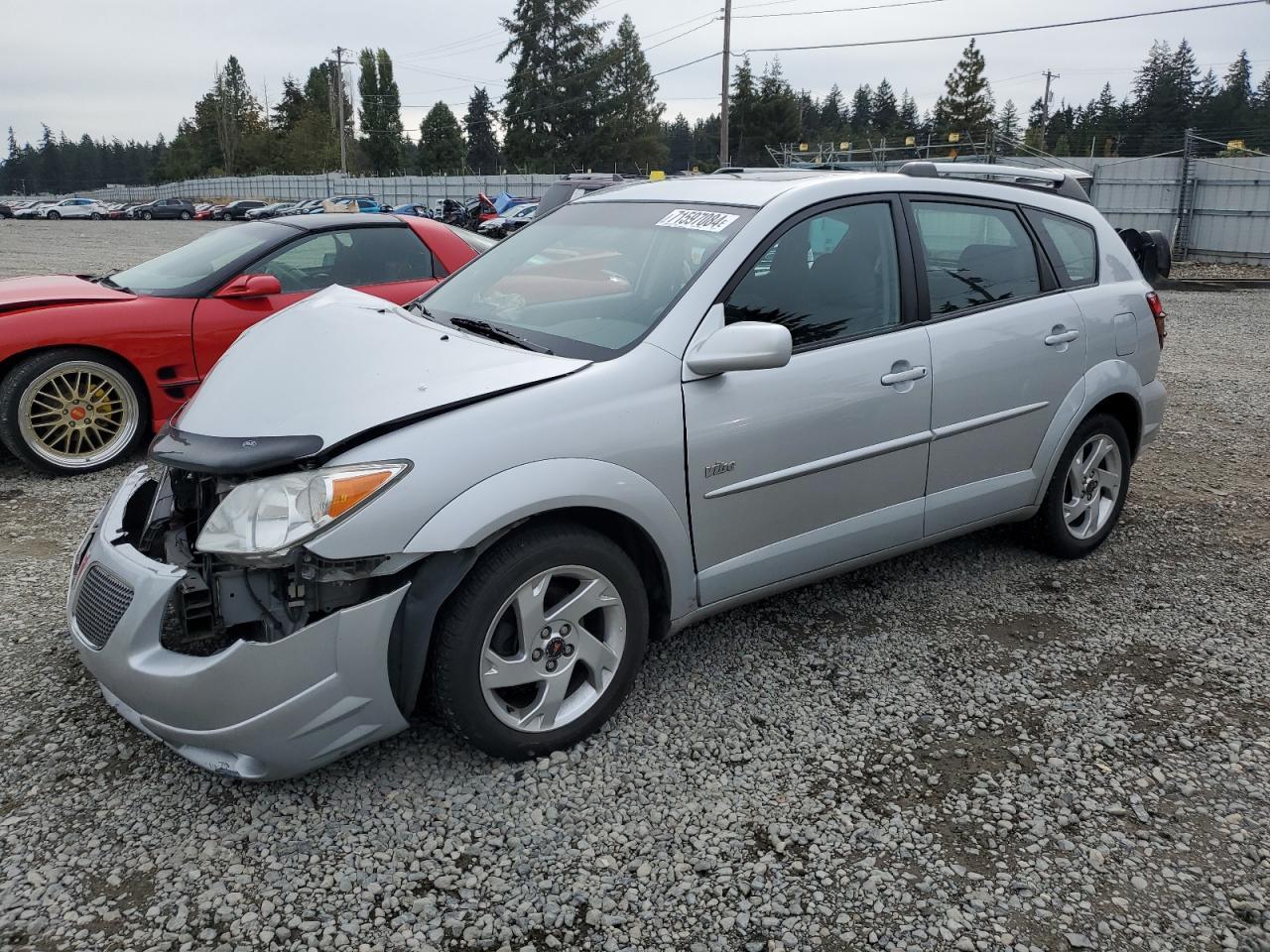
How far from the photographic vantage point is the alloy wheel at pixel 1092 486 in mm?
4434

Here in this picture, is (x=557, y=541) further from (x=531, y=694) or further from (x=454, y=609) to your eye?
(x=531, y=694)

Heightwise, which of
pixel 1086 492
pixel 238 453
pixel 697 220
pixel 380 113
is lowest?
pixel 1086 492

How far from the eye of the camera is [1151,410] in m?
4.60

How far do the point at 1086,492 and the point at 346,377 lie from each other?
134 inches

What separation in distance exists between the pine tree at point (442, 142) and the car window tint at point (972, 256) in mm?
85737

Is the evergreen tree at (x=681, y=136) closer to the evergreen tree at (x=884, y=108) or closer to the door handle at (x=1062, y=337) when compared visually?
the evergreen tree at (x=884, y=108)

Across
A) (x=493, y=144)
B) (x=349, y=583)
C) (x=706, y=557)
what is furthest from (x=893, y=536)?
(x=493, y=144)

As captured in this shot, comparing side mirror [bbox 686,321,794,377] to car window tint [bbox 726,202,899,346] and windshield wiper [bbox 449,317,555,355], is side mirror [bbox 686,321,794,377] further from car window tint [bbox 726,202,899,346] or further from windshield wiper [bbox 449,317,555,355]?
windshield wiper [bbox 449,317,555,355]

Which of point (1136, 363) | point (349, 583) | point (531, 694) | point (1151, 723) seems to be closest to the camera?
point (349, 583)

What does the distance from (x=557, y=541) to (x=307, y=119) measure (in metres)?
99.0

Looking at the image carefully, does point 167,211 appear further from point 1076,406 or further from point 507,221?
point 1076,406

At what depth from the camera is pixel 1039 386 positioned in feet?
13.2

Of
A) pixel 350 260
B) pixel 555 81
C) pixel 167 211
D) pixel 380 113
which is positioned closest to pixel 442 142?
pixel 380 113

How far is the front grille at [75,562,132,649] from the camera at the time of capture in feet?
8.64
